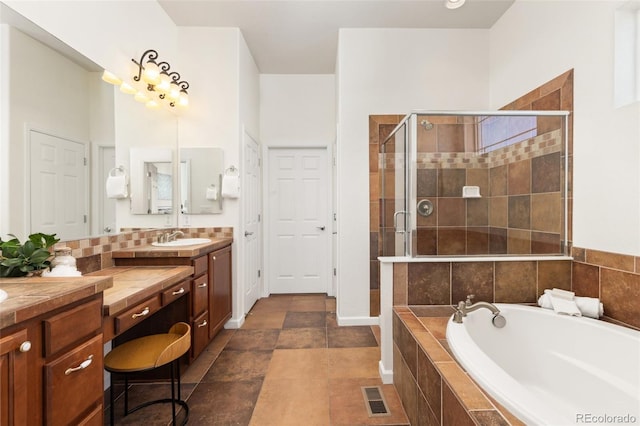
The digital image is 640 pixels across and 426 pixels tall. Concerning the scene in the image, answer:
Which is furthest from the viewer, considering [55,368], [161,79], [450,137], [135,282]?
[161,79]

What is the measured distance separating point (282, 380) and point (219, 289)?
3.06 feet

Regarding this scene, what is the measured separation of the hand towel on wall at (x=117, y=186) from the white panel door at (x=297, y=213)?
6.38ft

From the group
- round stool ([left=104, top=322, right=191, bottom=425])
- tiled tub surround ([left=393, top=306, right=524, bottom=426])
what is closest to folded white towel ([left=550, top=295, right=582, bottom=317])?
tiled tub surround ([left=393, top=306, right=524, bottom=426])

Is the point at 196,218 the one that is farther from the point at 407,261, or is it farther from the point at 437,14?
the point at 437,14

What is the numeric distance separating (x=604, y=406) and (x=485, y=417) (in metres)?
0.98

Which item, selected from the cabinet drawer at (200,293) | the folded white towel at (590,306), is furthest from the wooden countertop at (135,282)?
the folded white towel at (590,306)

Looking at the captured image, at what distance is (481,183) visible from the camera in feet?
7.99

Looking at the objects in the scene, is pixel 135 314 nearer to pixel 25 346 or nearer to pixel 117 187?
pixel 25 346

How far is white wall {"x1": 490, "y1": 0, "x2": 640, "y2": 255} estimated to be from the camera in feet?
5.18

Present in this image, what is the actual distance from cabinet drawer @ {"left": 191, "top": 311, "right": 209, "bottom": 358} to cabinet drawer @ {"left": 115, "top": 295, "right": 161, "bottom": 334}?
0.56 meters

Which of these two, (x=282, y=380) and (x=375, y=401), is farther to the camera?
(x=282, y=380)

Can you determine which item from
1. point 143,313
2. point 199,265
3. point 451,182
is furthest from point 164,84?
point 451,182

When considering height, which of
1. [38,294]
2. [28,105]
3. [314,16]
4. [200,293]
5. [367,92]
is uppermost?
[314,16]

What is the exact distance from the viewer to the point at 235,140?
285 centimetres
